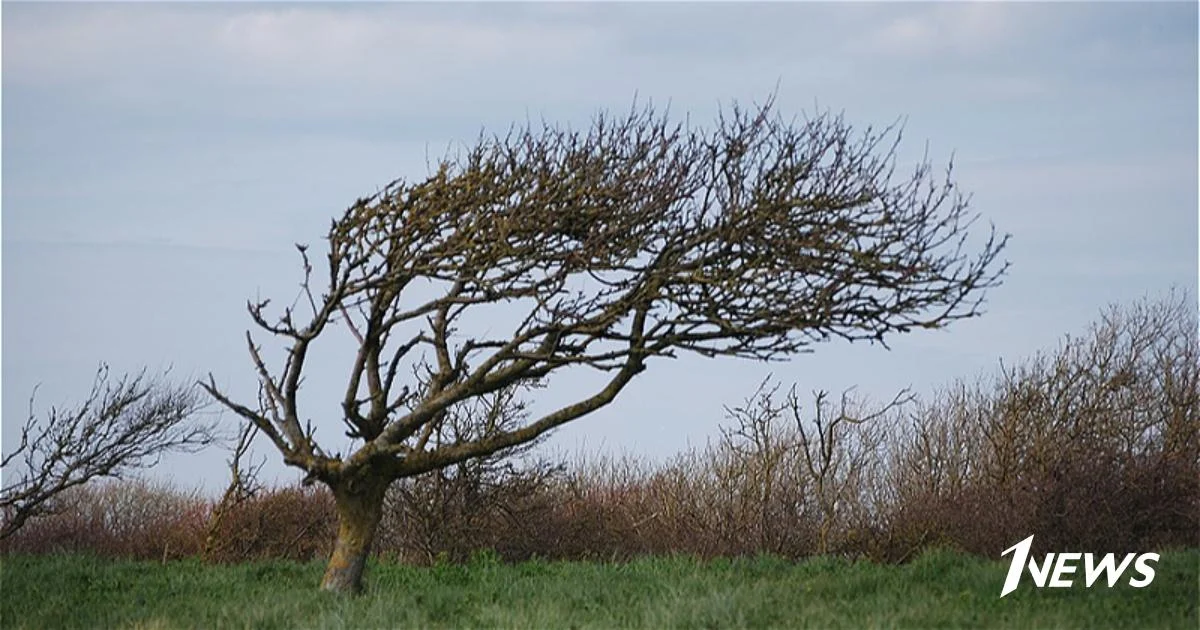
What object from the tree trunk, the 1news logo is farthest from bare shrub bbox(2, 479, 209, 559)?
the 1news logo

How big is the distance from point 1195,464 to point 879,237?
10.5 metres

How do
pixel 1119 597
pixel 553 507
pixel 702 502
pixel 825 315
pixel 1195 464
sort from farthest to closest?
pixel 702 502, pixel 553 507, pixel 1195 464, pixel 825 315, pixel 1119 597

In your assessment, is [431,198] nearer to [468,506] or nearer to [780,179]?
[780,179]

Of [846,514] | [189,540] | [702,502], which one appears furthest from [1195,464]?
[189,540]

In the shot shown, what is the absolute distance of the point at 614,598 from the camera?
48.3 feet

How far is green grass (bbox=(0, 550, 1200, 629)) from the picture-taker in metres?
12.7

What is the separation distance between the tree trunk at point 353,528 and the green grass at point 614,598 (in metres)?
0.31

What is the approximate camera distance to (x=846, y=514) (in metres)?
25.9

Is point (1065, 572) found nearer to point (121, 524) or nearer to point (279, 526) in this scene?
point (279, 526)

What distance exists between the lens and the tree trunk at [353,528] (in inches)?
625

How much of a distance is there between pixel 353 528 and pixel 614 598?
125 inches

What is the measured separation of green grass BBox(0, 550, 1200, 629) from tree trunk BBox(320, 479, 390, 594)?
1.01 ft

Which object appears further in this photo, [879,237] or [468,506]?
[468,506]

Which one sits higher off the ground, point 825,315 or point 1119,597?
point 825,315
